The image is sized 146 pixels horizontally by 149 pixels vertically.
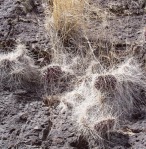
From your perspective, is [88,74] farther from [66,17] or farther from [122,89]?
[66,17]

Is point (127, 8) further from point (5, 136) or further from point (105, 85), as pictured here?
point (5, 136)

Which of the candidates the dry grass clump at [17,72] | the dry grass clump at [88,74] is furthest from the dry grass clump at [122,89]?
the dry grass clump at [17,72]

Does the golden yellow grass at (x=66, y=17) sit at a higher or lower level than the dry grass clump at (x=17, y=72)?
higher

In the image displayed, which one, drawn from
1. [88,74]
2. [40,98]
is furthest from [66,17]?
[40,98]

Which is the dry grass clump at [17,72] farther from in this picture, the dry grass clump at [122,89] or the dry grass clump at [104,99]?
the dry grass clump at [122,89]

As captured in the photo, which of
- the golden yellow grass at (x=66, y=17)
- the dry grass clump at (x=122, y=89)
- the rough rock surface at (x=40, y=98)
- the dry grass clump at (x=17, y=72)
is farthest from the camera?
the golden yellow grass at (x=66, y=17)

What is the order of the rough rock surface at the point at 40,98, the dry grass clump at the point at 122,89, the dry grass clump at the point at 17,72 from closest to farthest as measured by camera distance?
the rough rock surface at the point at 40,98
the dry grass clump at the point at 122,89
the dry grass clump at the point at 17,72
